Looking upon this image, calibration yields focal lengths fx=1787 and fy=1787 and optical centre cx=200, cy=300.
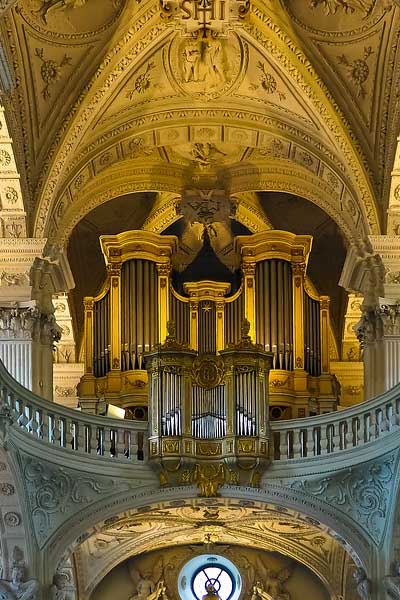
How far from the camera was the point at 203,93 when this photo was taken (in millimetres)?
30688

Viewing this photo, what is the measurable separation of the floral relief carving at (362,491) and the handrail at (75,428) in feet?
8.74

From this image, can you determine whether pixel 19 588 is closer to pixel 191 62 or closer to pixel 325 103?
pixel 191 62

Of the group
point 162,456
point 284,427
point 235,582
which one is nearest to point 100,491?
point 162,456

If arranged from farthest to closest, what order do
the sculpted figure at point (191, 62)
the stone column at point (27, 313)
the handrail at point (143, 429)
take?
the sculpted figure at point (191, 62)
the stone column at point (27, 313)
the handrail at point (143, 429)

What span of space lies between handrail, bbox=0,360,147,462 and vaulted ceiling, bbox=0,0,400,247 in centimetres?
371

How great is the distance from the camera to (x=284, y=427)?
28203mm

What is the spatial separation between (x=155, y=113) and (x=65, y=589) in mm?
8313

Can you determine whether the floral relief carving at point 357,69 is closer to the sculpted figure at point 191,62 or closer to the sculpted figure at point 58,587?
the sculpted figure at point 191,62

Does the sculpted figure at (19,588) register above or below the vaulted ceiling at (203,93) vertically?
below

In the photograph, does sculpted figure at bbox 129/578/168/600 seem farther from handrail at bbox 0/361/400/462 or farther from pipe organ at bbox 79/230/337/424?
handrail at bbox 0/361/400/462

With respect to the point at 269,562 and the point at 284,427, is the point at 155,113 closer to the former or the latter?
the point at 284,427

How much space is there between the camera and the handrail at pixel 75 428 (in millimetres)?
26797

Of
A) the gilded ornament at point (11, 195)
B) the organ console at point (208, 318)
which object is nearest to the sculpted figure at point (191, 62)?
the gilded ornament at point (11, 195)

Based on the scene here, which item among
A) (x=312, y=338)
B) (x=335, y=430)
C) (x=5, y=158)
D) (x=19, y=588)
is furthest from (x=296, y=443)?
(x=5, y=158)
